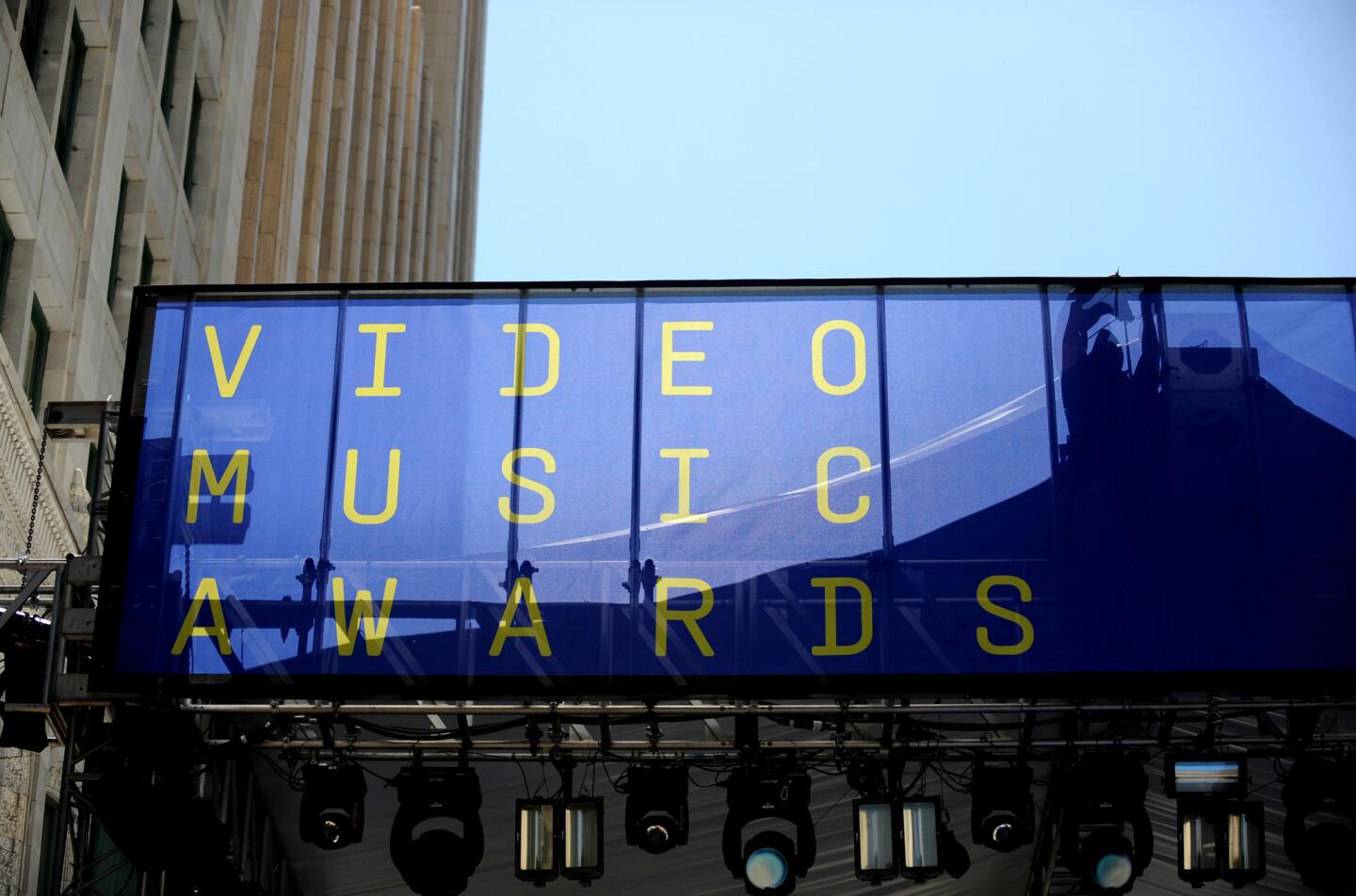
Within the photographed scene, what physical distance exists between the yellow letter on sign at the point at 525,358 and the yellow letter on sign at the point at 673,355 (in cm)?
73

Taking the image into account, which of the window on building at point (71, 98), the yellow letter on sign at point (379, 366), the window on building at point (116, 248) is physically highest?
the window on building at point (71, 98)

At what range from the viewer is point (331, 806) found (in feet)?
42.0

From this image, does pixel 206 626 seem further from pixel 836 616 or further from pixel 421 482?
pixel 836 616

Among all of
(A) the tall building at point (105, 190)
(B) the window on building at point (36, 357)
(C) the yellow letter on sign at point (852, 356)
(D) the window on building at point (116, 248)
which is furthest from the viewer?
(D) the window on building at point (116, 248)

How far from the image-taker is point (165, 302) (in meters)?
12.5

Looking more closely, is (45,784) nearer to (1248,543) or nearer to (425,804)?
(425,804)

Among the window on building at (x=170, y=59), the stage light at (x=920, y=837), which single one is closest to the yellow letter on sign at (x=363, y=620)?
the stage light at (x=920, y=837)

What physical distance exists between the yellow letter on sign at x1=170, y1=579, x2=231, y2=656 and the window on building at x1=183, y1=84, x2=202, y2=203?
12.1m

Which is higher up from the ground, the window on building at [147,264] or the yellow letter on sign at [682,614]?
the window on building at [147,264]

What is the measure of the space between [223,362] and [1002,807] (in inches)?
253

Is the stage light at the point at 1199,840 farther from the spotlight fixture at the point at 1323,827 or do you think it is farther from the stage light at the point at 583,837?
Answer: the stage light at the point at 583,837

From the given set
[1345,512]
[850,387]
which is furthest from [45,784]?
[1345,512]

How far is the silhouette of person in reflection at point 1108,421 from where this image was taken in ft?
39.0

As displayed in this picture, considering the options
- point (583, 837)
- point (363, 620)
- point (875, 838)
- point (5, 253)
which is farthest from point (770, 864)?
point (5, 253)
